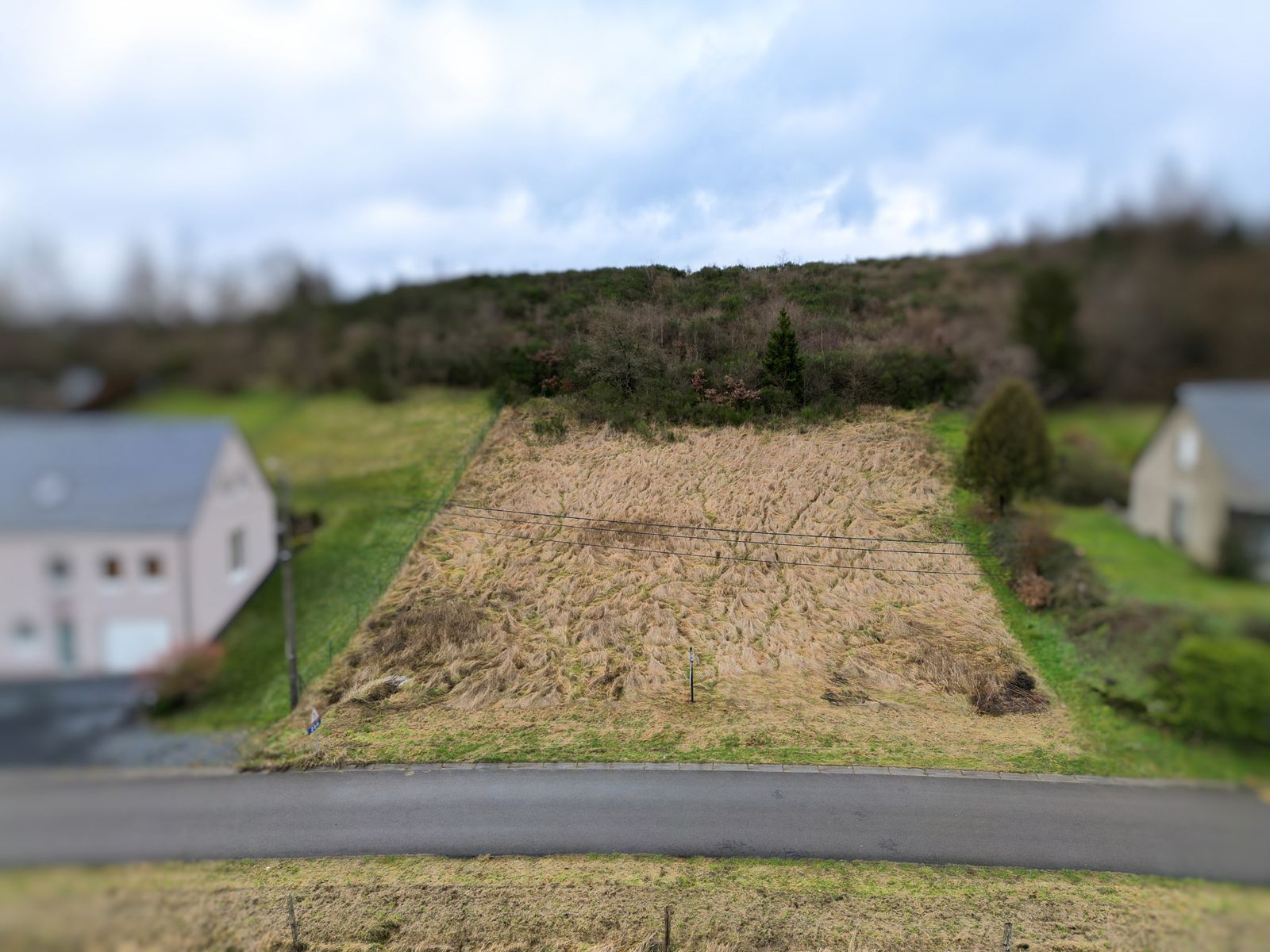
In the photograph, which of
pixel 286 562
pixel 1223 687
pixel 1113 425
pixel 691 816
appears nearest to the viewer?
pixel 1223 687

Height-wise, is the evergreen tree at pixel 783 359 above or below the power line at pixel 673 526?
above

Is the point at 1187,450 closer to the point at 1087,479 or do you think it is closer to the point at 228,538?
the point at 1087,479

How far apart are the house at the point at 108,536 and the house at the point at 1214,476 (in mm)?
4527

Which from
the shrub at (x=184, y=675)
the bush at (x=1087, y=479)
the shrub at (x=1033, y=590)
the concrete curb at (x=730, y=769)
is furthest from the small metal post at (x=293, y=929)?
the bush at (x=1087, y=479)

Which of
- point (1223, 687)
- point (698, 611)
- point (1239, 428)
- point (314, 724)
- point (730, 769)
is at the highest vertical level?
point (1239, 428)

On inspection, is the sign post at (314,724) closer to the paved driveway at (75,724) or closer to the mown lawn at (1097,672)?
the paved driveway at (75,724)

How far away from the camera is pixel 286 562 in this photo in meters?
3.15

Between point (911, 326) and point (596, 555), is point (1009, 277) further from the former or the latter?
point (596, 555)

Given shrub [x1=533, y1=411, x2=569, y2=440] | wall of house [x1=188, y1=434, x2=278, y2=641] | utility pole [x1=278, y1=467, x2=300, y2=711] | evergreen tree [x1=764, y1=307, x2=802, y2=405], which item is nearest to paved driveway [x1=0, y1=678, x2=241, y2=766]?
wall of house [x1=188, y1=434, x2=278, y2=641]

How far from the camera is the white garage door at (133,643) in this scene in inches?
98.0

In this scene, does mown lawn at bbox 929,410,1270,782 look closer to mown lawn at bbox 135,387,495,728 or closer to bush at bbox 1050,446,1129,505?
bush at bbox 1050,446,1129,505

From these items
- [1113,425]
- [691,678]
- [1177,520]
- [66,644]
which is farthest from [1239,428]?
[66,644]

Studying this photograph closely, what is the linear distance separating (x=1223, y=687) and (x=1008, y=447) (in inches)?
61.8

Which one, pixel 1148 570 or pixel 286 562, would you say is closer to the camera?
pixel 286 562
